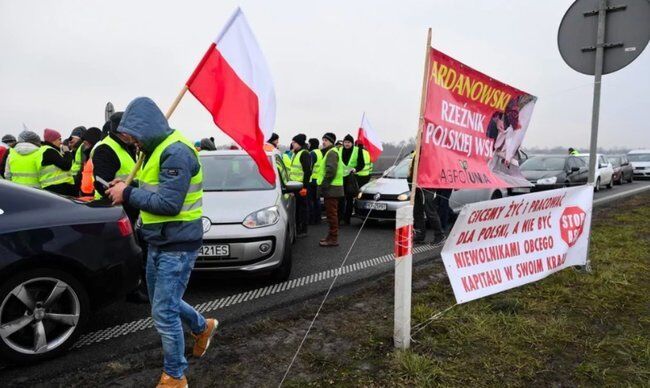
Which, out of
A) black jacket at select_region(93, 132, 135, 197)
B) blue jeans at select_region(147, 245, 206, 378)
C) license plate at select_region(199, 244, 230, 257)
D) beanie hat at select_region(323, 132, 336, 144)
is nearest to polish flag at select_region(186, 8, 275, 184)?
blue jeans at select_region(147, 245, 206, 378)

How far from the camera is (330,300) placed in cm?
464

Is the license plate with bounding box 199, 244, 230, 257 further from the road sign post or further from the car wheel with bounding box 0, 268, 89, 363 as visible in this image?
the road sign post

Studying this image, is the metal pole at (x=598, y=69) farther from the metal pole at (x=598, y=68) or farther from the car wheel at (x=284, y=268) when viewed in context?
the car wheel at (x=284, y=268)

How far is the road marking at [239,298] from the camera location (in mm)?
3895

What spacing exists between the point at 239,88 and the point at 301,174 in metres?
5.41

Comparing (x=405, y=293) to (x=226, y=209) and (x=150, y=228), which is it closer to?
(x=150, y=228)

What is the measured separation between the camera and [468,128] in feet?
13.3

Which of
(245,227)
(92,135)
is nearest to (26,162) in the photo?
(92,135)

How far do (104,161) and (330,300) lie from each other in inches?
97.3

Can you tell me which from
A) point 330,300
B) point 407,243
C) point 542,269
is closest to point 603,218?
point 542,269

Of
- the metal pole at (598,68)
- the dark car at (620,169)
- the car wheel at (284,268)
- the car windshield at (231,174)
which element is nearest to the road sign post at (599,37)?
the metal pole at (598,68)

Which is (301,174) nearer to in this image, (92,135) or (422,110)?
(92,135)

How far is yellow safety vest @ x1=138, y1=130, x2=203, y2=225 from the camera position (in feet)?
9.21

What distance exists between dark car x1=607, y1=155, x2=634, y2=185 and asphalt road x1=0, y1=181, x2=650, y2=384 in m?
18.9
